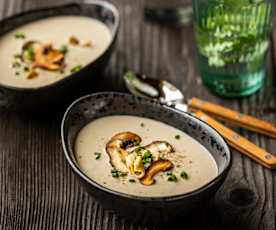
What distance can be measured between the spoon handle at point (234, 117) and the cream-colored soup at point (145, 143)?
0.88ft

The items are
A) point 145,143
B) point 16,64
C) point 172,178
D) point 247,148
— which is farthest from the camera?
point 16,64

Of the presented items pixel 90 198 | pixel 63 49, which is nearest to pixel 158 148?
pixel 90 198

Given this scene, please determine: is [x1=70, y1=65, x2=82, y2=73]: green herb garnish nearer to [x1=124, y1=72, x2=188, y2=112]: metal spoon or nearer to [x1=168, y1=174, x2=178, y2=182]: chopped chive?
[x1=124, y1=72, x2=188, y2=112]: metal spoon

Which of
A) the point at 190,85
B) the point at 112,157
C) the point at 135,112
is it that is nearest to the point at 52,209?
the point at 112,157

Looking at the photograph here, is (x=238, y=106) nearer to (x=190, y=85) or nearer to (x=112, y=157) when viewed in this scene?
(x=190, y=85)

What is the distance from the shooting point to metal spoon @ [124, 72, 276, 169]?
1938 mm

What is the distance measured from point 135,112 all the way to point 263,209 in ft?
1.40

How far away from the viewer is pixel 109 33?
229 cm

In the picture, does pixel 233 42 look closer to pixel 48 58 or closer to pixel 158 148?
pixel 158 148

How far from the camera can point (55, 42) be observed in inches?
89.0

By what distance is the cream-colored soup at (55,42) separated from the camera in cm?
210

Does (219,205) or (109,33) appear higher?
(109,33)

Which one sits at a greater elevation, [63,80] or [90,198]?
[63,80]

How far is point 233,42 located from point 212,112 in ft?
0.71
